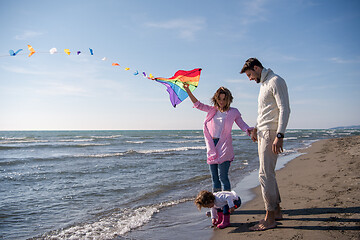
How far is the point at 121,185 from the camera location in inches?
281

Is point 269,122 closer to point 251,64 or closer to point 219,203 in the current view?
point 251,64

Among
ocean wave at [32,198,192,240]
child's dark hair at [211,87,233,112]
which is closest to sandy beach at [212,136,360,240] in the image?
ocean wave at [32,198,192,240]

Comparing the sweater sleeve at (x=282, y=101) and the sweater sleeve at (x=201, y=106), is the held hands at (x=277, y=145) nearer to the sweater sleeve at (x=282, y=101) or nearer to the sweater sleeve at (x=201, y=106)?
the sweater sleeve at (x=282, y=101)

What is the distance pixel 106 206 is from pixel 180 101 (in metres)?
2.81

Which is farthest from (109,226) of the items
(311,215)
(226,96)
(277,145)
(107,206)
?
(311,215)

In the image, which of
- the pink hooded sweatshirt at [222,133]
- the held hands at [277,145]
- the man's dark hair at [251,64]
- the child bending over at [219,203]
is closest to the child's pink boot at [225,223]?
the child bending over at [219,203]

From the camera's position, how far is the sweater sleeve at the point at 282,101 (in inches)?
108

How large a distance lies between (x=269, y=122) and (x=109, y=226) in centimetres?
287

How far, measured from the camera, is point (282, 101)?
2.77 meters

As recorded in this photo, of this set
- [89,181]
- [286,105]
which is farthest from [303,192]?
[89,181]

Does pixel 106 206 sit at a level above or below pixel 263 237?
below

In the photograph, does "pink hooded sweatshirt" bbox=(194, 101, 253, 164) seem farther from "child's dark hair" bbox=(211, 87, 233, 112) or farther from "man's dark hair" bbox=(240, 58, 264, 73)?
"man's dark hair" bbox=(240, 58, 264, 73)

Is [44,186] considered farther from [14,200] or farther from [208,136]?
[208,136]

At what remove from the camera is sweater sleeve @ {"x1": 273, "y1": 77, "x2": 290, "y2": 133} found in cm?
273
